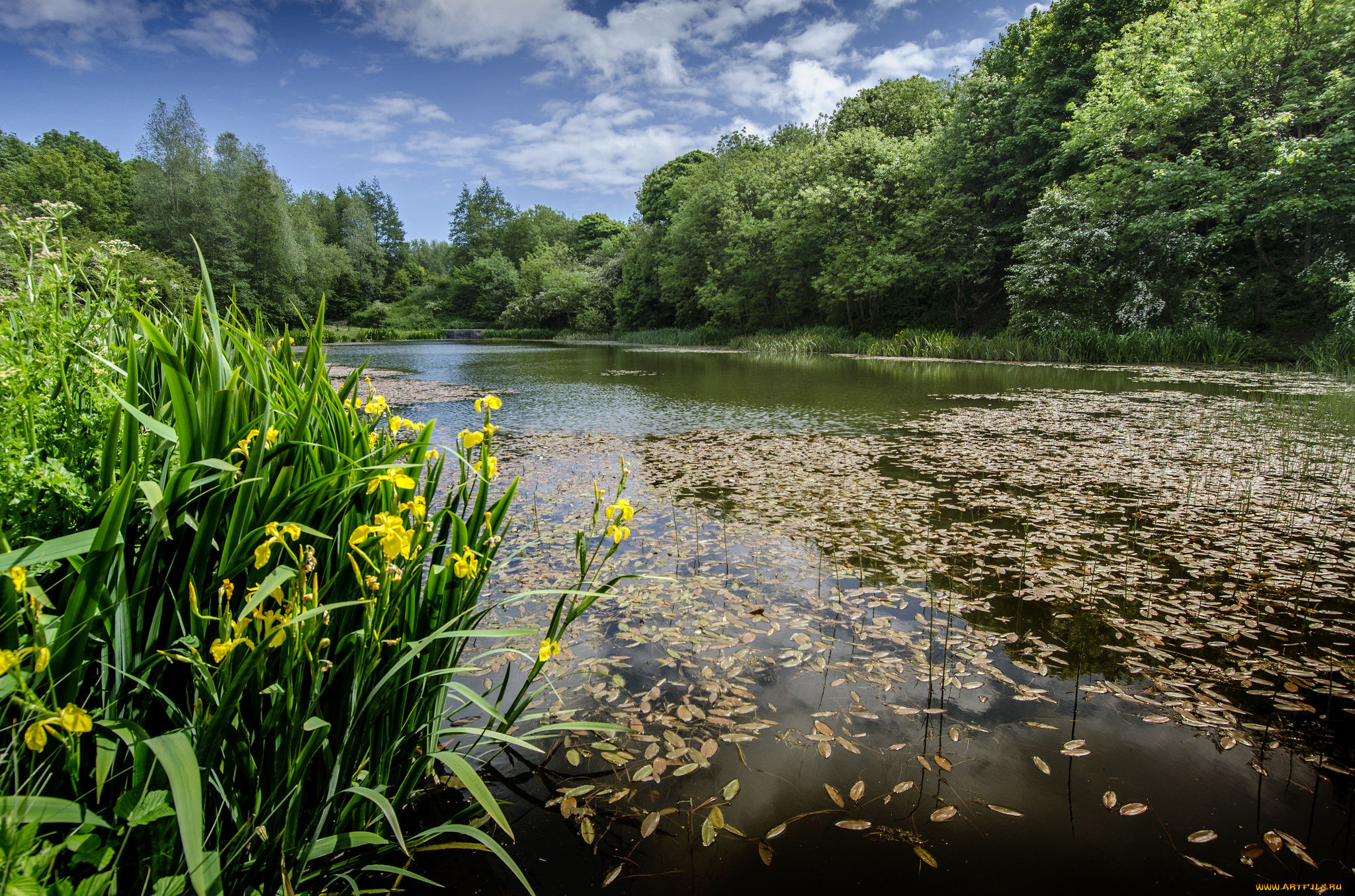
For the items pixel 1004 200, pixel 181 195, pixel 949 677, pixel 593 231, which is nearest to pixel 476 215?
pixel 593 231

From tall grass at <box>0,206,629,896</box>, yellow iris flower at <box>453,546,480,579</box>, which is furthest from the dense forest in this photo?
yellow iris flower at <box>453,546,480,579</box>

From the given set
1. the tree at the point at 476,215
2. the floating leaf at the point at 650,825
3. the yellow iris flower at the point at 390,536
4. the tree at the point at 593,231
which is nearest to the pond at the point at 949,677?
the floating leaf at the point at 650,825

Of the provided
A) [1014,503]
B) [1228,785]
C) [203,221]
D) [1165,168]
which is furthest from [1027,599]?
[203,221]

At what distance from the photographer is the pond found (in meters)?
1.68

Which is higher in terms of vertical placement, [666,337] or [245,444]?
[666,337]

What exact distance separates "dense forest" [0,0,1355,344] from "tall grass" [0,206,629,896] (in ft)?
6.44

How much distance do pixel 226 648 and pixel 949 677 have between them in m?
2.45

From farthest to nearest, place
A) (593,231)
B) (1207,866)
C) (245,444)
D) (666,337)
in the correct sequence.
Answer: (593,231) < (666,337) < (1207,866) < (245,444)

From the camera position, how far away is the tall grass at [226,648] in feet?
3.22

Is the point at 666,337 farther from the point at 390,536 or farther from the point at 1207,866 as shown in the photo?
the point at 390,536

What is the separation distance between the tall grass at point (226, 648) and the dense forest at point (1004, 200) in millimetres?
1962

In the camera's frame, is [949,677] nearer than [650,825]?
No

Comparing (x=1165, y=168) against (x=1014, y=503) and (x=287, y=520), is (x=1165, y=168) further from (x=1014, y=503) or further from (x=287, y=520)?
(x=287, y=520)

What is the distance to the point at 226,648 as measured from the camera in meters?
0.99
